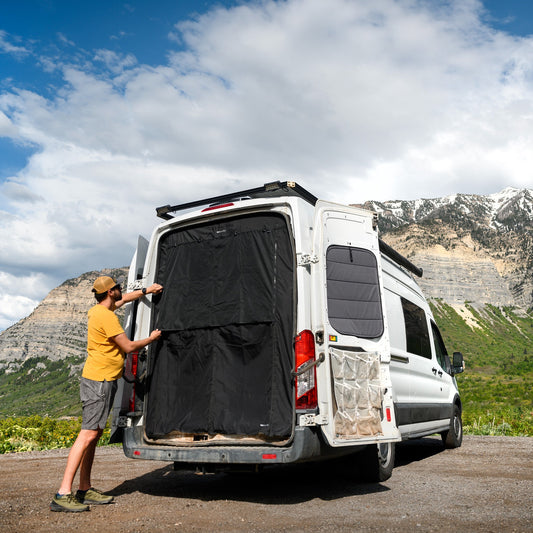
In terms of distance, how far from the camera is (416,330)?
7.77 meters

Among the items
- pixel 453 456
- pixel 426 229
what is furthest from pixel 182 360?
pixel 426 229

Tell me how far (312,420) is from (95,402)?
2.03 m

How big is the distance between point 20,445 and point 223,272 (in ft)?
25.3

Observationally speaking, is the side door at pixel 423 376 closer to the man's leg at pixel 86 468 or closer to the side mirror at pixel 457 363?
the side mirror at pixel 457 363

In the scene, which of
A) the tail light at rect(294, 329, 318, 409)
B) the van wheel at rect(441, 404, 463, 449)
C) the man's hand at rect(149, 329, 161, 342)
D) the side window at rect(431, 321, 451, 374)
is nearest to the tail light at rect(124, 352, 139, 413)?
the man's hand at rect(149, 329, 161, 342)

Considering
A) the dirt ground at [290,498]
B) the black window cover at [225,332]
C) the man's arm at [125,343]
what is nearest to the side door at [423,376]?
Result: the dirt ground at [290,498]

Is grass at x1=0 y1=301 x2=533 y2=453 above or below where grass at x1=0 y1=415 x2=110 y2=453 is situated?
above

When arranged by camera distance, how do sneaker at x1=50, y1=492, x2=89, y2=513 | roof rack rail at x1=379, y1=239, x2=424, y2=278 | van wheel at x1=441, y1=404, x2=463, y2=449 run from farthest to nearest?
1. van wheel at x1=441, y1=404, x2=463, y2=449
2. roof rack rail at x1=379, y1=239, x2=424, y2=278
3. sneaker at x1=50, y1=492, x2=89, y2=513

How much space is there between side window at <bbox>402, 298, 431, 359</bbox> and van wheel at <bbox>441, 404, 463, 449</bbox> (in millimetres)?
1915

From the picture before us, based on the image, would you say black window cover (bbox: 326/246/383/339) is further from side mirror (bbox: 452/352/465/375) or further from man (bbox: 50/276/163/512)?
side mirror (bbox: 452/352/465/375)

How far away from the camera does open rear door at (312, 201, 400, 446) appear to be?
488 centimetres

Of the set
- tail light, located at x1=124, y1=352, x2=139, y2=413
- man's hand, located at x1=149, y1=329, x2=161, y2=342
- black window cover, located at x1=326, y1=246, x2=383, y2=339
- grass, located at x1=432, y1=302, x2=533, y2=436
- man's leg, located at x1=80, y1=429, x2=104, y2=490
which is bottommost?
man's leg, located at x1=80, y1=429, x2=104, y2=490

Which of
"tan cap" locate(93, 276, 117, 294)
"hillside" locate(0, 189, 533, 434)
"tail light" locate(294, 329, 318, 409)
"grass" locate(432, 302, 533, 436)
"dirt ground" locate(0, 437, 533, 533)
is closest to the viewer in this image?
"dirt ground" locate(0, 437, 533, 533)

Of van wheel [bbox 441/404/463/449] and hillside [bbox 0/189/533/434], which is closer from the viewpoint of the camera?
van wheel [bbox 441/404/463/449]
